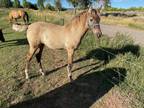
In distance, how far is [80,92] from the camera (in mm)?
8883

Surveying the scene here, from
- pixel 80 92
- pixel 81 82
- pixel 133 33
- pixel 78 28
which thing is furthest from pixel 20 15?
pixel 80 92

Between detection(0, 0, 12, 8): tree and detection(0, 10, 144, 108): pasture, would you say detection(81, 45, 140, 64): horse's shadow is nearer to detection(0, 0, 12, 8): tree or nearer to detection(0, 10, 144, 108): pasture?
detection(0, 10, 144, 108): pasture

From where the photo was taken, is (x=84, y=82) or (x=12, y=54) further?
(x=12, y=54)

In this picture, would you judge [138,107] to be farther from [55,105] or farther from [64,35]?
[64,35]

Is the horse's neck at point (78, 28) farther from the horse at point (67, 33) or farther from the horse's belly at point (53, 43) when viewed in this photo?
the horse's belly at point (53, 43)

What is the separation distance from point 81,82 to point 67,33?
152 centimetres

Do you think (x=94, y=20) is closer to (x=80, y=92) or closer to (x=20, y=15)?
(x=80, y=92)

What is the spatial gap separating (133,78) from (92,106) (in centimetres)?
152

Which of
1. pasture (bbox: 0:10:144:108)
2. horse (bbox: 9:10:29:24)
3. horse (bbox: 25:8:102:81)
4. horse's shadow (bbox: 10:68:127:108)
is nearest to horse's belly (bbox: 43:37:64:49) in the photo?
horse (bbox: 25:8:102:81)

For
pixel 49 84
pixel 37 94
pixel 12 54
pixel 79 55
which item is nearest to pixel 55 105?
pixel 37 94

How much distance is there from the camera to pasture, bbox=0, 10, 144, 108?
26.9 ft

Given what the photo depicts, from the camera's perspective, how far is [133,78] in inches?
348

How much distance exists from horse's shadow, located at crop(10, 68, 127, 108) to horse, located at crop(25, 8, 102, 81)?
2.00 ft

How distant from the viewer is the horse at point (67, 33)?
30.0 ft
